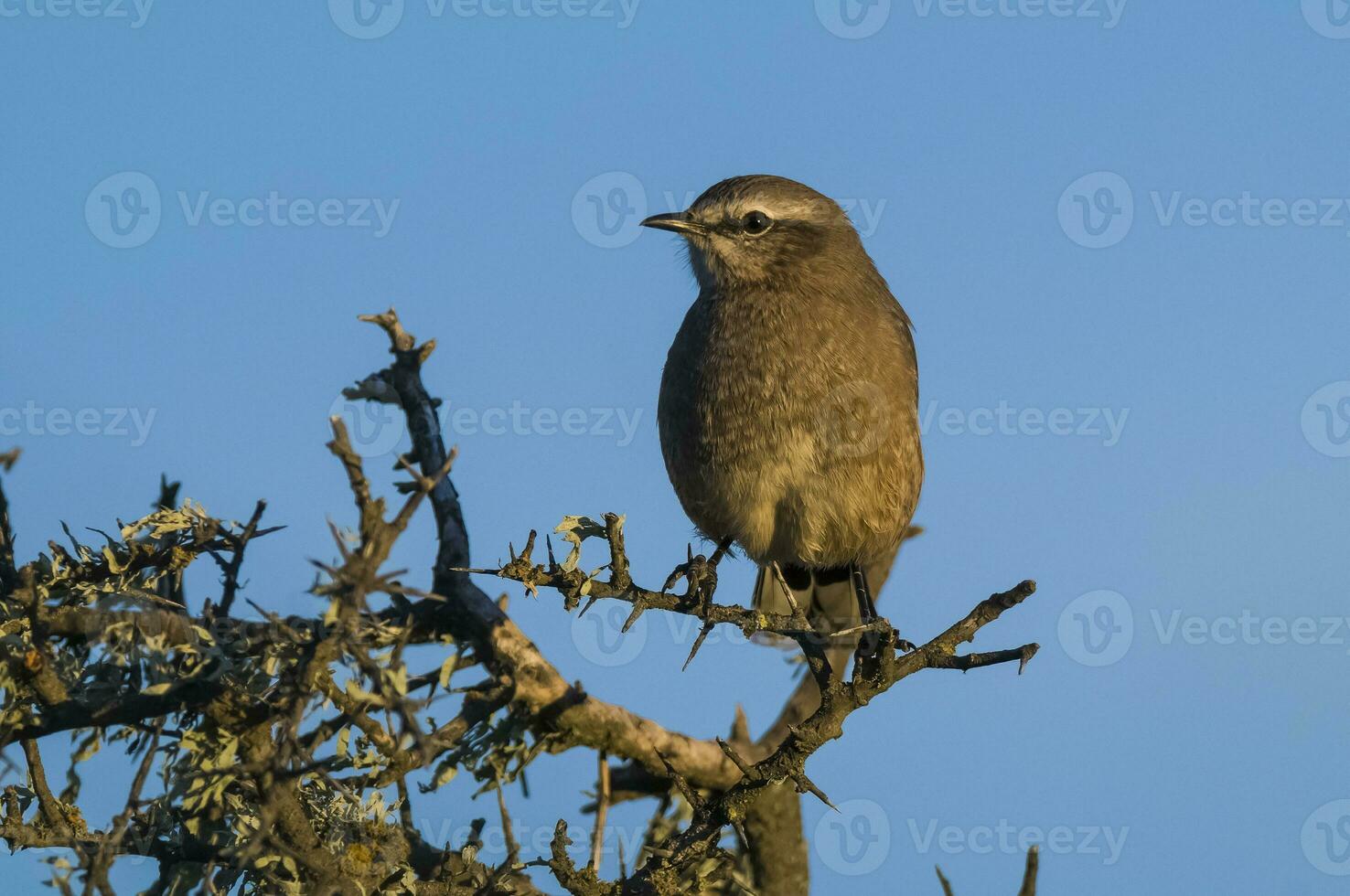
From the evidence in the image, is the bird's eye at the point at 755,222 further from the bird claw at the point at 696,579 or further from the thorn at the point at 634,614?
the thorn at the point at 634,614

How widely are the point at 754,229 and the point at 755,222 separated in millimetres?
35

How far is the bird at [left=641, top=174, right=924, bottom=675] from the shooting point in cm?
597

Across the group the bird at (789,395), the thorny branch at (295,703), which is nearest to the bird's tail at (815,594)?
the bird at (789,395)

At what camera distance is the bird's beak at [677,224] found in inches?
265

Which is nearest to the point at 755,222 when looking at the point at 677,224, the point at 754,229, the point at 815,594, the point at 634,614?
the point at 754,229

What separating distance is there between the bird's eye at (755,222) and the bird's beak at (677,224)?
22 centimetres

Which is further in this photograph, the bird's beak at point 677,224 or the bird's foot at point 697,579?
the bird's beak at point 677,224

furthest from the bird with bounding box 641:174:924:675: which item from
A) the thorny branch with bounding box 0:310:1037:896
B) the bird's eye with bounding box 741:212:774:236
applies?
the thorny branch with bounding box 0:310:1037:896

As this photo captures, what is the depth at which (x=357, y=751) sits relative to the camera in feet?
12.8

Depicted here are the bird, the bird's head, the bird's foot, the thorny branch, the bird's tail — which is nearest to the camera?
the thorny branch

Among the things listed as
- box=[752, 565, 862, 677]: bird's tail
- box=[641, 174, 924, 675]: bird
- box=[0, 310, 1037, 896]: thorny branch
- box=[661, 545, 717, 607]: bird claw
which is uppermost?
box=[641, 174, 924, 675]: bird

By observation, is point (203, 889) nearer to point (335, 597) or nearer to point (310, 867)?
point (310, 867)

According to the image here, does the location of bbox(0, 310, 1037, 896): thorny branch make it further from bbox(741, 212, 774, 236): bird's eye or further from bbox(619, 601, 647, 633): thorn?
bbox(741, 212, 774, 236): bird's eye

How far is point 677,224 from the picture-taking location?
265 inches
